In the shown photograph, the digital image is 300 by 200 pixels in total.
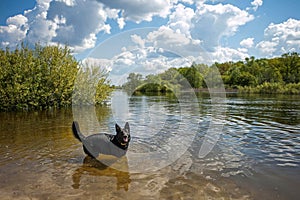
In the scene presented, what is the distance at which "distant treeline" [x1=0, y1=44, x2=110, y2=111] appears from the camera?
22609 mm

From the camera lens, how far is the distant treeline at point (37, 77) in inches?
890

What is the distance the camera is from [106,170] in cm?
709

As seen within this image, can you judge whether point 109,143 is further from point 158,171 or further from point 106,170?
point 158,171

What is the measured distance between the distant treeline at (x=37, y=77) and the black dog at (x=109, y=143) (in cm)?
1783

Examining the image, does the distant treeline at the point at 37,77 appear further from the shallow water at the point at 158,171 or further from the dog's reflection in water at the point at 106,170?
the dog's reflection in water at the point at 106,170

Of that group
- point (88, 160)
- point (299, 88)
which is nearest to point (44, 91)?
point (88, 160)

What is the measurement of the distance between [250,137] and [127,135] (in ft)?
22.9

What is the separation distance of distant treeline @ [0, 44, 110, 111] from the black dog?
17.8 meters

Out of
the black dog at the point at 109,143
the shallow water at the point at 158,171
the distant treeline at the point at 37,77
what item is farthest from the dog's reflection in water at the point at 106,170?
the distant treeline at the point at 37,77

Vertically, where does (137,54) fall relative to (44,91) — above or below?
above

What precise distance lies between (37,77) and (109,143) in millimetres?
19381

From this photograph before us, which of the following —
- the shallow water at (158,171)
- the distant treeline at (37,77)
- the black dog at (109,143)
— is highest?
the distant treeline at (37,77)

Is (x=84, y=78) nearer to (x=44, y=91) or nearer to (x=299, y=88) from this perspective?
(x=44, y=91)

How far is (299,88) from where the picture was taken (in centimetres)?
6406
